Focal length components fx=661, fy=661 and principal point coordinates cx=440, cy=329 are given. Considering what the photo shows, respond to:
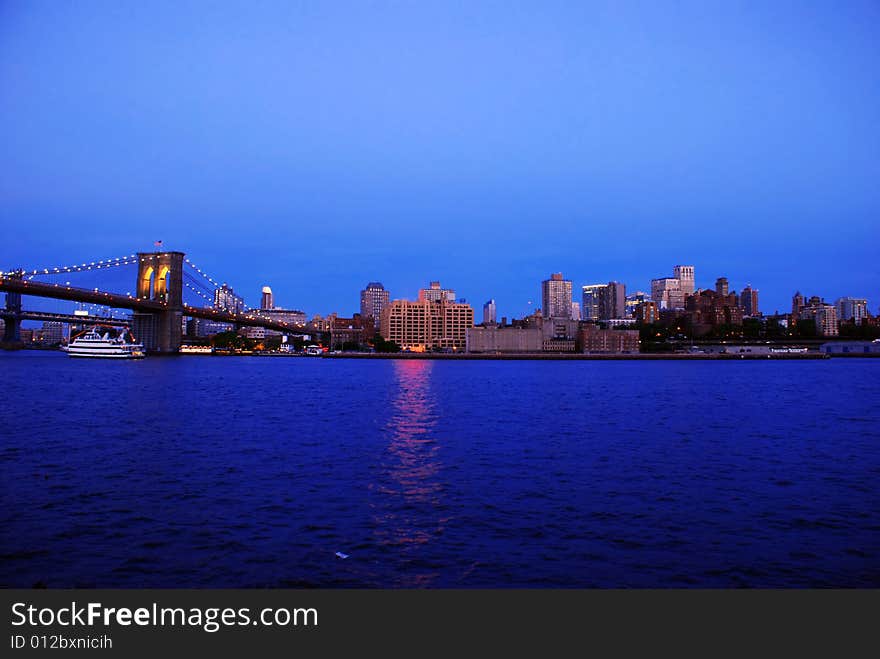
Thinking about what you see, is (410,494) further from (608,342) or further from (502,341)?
(608,342)

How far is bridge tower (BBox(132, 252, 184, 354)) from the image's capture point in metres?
114

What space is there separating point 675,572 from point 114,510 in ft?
31.9

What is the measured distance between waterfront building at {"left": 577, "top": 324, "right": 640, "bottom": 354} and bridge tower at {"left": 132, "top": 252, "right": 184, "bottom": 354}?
11888cm

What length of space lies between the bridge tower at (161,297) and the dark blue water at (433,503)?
91.4 meters

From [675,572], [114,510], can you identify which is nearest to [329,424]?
[114,510]

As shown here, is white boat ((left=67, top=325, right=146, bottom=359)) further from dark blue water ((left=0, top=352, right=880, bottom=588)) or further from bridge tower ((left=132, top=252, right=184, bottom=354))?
dark blue water ((left=0, top=352, right=880, bottom=588))

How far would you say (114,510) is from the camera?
12.2 meters

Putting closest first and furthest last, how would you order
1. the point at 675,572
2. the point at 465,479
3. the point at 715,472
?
the point at 675,572 < the point at 465,479 < the point at 715,472

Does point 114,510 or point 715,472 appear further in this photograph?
point 715,472

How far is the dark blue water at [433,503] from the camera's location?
9180 mm

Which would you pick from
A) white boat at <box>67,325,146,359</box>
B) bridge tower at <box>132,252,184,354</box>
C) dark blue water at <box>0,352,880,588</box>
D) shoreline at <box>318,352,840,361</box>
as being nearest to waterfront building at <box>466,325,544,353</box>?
shoreline at <box>318,352,840,361</box>

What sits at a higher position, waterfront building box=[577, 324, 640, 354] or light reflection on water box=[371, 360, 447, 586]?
waterfront building box=[577, 324, 640, 354]

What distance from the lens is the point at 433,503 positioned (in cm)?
1307

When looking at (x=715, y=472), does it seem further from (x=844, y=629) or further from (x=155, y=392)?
(x=155, y=392)
